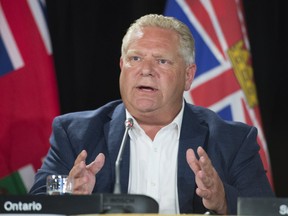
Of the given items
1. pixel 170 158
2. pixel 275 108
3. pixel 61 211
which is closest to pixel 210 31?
pixel 275 108

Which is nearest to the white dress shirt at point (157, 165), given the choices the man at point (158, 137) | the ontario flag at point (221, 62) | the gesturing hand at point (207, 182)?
→ the man at point (158, 137)

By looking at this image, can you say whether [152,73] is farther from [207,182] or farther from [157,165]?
[207,182]

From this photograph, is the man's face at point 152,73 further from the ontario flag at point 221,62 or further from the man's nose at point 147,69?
the ontario flag at point 221,62

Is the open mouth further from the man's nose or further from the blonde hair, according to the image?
the blonde hair

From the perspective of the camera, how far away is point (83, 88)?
4332 mm

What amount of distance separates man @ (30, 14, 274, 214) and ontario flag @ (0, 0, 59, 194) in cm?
54

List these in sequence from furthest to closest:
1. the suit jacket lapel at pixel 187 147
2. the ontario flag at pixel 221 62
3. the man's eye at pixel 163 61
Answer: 1. the ontario flag at pixel 221 62
2. the man's eye at pixel 163 61
3. the suit jacket lapel at pixel 187 147

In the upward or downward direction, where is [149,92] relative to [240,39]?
downward

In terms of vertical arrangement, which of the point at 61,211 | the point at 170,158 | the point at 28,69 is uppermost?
the point at 28,69

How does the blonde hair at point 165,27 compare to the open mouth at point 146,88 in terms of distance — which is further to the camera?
the blonde hair at point 165,27

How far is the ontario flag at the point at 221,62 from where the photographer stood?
4.21 metres

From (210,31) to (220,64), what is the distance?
20cm

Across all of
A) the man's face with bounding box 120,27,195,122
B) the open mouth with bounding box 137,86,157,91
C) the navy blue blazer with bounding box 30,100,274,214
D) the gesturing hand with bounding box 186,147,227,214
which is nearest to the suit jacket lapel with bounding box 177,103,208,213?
the navy blue blazer with bounding box 30,100,274,214

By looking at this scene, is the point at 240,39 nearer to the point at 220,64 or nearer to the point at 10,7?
the point at 220,64
